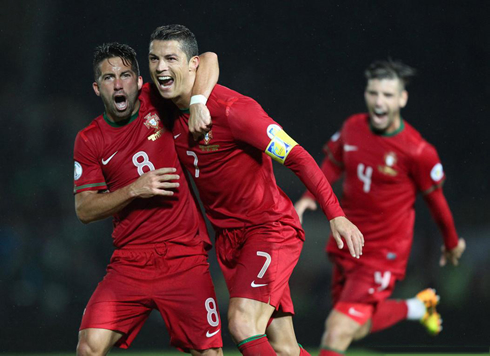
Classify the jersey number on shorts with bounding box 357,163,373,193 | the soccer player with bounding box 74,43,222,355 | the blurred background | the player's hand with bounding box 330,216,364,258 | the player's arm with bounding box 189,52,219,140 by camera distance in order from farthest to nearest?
1. the blurred background
2. the jersey number on shorts with bounding box 357,163,373,193
3. the soccer player with bounding box 74,43,222,355
4. the player's arm with bounding box 189,52,219,140
5. the player's hand with bounding box 330,216,364,258

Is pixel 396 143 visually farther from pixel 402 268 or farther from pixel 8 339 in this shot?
pixel 8 339

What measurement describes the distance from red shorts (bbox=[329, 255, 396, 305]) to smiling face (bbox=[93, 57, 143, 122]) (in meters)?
2.22

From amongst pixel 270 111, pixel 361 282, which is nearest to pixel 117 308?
pixel 361 282

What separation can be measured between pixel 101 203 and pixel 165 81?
668mm

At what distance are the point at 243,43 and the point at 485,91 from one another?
228cm

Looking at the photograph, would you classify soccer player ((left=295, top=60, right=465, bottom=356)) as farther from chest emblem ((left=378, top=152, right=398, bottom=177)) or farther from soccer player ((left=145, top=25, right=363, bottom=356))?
soccer player ((left=145, top=25, right=363, bottom=356))

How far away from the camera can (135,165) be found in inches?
149

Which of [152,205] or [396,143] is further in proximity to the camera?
[396,143]

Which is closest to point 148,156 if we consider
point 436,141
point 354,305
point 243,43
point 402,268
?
point 354,305

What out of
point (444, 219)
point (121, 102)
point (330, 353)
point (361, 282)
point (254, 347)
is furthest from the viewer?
point (444, 219)

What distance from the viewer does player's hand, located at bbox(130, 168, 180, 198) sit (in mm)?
3504

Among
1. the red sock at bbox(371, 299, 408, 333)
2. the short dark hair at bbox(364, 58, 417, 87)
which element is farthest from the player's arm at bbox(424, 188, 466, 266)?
the short dark hair at bbox(364, 58, 417, 87)

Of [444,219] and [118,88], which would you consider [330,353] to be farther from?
[118,88]

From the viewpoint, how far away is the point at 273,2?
6.73 m
